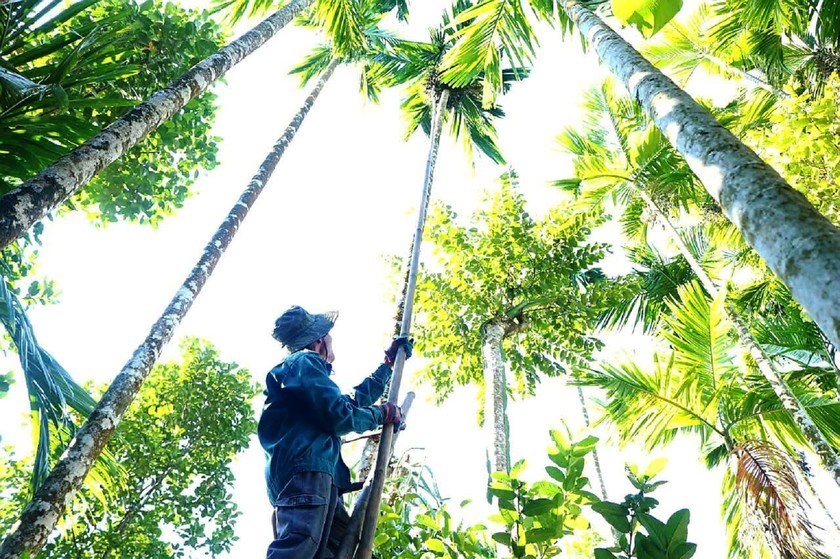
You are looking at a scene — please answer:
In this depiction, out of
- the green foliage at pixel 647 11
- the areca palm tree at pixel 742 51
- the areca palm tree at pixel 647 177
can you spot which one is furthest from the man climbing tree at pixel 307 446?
the areca palm tree at pixel 742 51

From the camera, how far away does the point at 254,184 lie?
21.0 ft

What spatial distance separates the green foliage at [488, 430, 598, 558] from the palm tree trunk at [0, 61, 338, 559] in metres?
1.53

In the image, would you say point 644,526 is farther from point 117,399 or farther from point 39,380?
point 117,399

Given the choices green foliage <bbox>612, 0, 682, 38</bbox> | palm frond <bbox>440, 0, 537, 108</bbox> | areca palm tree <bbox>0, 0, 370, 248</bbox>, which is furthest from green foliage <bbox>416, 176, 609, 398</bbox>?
green foliage <bbox>612, 0, 682, 38</bbox>

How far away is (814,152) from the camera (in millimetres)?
5098

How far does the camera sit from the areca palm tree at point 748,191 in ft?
4.62

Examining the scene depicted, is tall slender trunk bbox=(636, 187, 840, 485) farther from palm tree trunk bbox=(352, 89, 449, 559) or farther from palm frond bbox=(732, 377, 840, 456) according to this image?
palm tree trunk bbox=(352, 89, 449, 559)

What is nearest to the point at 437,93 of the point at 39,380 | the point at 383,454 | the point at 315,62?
the point at 315,62

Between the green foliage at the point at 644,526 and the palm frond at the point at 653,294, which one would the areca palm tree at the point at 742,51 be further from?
the green foliage at the point at 644,526

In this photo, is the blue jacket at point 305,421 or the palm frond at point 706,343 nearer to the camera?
the blue jacket at point 305,421

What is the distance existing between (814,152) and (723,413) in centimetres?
270

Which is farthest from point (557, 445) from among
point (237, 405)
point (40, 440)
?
point (237, 405)

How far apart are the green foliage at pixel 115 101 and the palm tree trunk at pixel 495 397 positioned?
4.47m

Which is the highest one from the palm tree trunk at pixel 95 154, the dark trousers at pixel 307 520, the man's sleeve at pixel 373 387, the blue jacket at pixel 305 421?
the palm tree trunk at pixel 95 154
